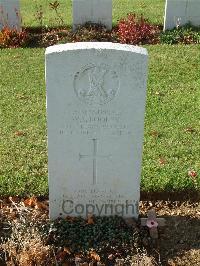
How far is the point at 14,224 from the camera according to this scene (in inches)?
186

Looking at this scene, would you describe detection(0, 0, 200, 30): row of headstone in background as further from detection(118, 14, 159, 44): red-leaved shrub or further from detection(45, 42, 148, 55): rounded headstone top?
detection(45, 42, 148, 55): rounded headstone top

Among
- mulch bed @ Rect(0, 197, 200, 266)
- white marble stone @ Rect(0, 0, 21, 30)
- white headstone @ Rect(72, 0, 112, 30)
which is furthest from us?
white headstone @ Rect(72, 0, 112, 30)

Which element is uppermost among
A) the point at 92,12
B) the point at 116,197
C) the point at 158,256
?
the point at 92,12

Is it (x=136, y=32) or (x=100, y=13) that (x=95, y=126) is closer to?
(x=136, y=32)

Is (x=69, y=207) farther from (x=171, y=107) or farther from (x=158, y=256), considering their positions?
(x=171, y=107)

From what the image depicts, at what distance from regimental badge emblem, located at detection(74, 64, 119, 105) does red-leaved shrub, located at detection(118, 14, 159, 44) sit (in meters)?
6.96

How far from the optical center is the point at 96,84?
14.2 feet

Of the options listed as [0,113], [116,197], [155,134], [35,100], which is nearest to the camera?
[116,197]

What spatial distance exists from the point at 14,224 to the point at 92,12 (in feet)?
26.7

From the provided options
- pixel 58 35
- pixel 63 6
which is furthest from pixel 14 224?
pixel 63 6

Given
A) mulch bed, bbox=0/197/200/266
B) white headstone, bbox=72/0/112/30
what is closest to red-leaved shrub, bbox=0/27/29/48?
white headstone, bbox=72/0/112/30

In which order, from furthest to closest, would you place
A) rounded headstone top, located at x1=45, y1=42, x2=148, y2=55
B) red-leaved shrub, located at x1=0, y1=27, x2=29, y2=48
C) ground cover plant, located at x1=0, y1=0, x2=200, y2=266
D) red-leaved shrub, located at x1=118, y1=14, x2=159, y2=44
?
red-leaved shrub, located at x1=118, y1=14, x2=159, y2=44
red-leaved shrub, located at x1=0, y1=27, x2=29, y2=48
ground cover plant, located at x1=0, y1=0, x2=200, y2=266
rounded headstone top, located at x1=45, y1=42, x2=148, y2=55

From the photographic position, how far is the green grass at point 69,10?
12.8 m

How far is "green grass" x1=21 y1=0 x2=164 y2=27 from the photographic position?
12.8 m
